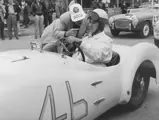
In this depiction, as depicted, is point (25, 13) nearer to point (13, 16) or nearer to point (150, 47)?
point (13, 16)

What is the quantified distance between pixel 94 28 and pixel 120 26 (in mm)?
8380

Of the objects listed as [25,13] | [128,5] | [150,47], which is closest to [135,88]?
[150,47]

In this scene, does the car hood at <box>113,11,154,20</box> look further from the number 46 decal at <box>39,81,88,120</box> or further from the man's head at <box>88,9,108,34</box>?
the number 46 decal at <box>39,81,88,120</box>

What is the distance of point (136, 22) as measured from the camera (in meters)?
11.2

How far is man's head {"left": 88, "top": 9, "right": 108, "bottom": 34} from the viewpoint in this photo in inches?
132

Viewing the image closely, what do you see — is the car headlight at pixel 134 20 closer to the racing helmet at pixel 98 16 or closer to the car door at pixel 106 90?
the racing helmet at pixel 98 16

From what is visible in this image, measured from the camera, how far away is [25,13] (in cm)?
1609

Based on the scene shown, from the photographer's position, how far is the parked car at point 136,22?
37.1ft

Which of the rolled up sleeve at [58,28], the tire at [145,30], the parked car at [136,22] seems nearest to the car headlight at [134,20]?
the parked car at [136,22]

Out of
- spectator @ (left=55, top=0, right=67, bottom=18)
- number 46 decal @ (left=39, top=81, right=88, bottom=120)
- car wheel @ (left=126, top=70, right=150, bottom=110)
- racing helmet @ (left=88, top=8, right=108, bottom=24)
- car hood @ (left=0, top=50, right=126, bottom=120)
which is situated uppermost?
spectator @ (left=55, top=0, right=67, bottom=18)

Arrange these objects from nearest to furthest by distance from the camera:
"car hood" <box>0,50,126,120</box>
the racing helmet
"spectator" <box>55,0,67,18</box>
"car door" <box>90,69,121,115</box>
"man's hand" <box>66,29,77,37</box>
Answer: "car hood" <box>0,50,126,120</box>
"car door" <box>90,69,121,115</box>
the racing helmet
"man's hand" <box>66,29,77,37</box>
"spectator" <box>55,0,67,18</box>

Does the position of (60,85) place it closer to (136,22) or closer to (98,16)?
(98,16)

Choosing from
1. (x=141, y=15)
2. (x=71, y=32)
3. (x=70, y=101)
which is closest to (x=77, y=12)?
(x=71, y=32)

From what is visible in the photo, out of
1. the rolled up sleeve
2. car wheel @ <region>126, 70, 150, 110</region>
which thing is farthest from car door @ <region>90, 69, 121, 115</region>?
the rolled up sleeve
